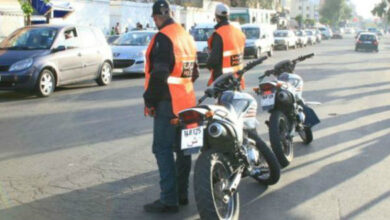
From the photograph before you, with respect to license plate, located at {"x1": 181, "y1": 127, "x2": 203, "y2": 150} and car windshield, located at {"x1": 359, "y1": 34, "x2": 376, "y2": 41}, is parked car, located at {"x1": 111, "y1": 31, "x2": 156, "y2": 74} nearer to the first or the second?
license plate, located at {"x1": 181, "y1": 127, "x2": 203, "y2": 150}

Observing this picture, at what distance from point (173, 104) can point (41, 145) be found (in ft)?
10.9

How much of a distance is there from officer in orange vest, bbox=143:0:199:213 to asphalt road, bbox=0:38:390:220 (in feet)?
1.07

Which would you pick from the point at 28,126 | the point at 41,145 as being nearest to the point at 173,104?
the point at 41,145

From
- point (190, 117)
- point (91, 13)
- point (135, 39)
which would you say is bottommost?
point (190, 117)

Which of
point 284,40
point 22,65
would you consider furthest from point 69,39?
point 284,40

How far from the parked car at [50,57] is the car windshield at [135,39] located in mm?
3207

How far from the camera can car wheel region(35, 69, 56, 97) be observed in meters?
11.5

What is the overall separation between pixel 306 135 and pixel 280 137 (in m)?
1.35

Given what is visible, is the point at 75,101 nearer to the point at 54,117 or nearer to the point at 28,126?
the point at 54,117

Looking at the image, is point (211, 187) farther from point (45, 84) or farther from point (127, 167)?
point (45, 84)

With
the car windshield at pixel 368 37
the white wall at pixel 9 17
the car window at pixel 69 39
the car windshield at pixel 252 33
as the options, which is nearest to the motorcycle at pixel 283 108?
the car window at pixel 69 39

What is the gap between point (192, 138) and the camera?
4086 mm

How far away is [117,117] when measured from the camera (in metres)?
9.38

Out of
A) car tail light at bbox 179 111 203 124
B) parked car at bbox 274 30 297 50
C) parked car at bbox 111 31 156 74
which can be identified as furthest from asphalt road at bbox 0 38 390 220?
parked car at bbox 274 30 297 50
